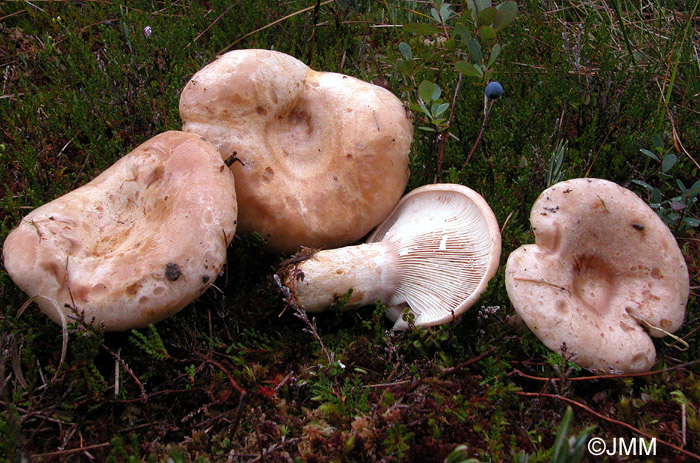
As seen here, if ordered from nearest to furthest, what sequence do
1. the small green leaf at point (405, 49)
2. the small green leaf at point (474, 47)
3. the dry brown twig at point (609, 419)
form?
the dry brown twig at point (609, 419) < the small green leaf at point (474, 47) < the small green leaf at point (405, 49)

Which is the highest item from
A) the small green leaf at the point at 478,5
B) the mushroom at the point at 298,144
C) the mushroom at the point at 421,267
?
the small green leaf at the point at 478,5

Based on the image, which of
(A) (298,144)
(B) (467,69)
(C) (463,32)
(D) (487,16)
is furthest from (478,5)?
(A) (298,144)

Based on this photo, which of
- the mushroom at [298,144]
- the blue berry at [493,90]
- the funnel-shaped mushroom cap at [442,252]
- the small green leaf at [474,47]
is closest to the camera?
the funnel-shaped mushroom cap at [442,252]

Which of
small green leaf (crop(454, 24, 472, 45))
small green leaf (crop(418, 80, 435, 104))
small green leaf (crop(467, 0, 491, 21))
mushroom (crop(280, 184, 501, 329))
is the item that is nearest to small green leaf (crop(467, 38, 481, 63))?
small green leaf (crop(454, 24, 472, 45))

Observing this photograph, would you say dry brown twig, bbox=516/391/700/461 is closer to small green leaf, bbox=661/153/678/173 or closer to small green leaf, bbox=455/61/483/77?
small green leaf, bbox=661/153/678/173

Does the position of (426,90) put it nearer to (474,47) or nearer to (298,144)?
(474,47)

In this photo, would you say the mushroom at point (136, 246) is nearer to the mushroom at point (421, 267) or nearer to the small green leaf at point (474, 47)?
the mushroom at point (421, 267)

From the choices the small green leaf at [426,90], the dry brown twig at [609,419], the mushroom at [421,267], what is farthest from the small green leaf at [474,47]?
the dry brown twig at [609,419]
